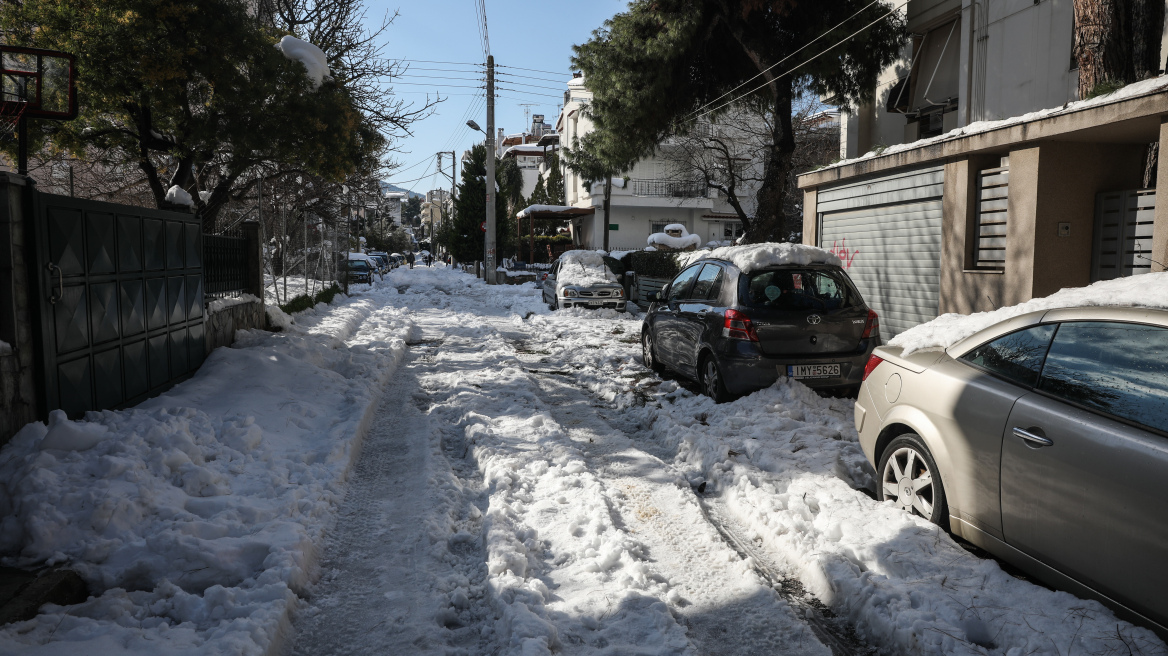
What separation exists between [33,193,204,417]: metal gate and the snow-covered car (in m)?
11.9

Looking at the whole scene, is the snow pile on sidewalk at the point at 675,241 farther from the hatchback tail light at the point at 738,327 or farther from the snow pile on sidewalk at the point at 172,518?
the snow pile on sidewalk at the point at 172,518

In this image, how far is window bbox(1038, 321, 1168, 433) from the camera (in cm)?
312

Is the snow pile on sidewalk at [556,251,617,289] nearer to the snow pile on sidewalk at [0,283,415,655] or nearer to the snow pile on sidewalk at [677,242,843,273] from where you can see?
the snow pile on sidewalk at [677,242,843,273]

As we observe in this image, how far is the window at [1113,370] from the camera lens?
10.2 feet

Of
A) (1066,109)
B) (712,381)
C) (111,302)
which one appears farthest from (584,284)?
(111,302)

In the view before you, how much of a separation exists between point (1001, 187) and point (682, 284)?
452 centimetres

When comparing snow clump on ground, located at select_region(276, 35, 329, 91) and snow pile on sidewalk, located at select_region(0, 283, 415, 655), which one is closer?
snow pile on sidewalk, located at select_region(0, 283, 415, 655)

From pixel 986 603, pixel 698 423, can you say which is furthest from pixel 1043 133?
pixel 986 603

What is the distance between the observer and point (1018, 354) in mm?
3945

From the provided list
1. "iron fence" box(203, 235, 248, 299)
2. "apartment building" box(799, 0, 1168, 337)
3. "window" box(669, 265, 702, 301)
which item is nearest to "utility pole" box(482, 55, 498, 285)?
"apartment building" box(799, 0, 1168, 337)

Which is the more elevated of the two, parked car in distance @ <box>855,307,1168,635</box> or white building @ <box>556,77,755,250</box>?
white building @ <box>556,77,755,250</box>

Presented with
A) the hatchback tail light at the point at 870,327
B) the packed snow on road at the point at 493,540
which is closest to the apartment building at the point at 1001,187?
the hatchback tail light at the point at 870,327

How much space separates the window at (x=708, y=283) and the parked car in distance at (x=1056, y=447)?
3901mm

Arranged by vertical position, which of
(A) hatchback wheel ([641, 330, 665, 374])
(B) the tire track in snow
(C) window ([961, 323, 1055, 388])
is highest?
(C) window ([961, 323, 1055, 388])
